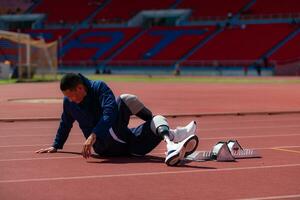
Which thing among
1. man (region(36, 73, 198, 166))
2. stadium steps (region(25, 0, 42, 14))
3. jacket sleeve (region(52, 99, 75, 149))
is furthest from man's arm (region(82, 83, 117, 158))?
stadium steps (region(25, 0, 42, 14))

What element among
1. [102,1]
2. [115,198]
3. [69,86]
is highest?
[102,1]

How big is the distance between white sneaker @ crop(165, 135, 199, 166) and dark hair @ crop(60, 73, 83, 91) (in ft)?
4.27

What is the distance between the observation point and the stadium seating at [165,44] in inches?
2886

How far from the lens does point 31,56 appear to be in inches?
1943

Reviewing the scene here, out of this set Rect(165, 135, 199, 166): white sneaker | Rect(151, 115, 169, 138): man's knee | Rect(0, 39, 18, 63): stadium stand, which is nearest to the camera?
Rect(165, 135, 199, 166): white sneaker

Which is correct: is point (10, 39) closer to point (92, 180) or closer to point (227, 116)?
point (227, 116)

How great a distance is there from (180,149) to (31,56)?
4262 cm

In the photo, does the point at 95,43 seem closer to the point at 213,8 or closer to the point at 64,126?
the point at 213,8

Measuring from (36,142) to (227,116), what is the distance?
7.48 metres

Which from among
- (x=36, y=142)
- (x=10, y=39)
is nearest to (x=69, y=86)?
(x=36, y=142)

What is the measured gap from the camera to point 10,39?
46.2m

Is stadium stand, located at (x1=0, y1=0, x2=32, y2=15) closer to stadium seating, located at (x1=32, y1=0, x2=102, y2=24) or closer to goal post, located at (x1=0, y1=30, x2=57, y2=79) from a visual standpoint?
stadium seating, located at (x1=32, y1=0, x2=102, y2=24)

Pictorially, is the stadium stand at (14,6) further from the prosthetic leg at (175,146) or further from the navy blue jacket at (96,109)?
the prosthetic leg at (175,146)

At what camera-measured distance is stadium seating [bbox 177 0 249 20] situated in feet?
247
